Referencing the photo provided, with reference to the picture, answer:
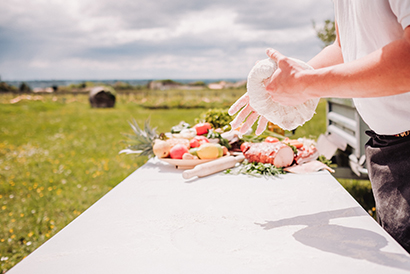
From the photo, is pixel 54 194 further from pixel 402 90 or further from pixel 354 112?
pixel 402 90

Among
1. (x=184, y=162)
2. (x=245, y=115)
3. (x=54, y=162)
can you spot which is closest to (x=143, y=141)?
(x=184, y=162)

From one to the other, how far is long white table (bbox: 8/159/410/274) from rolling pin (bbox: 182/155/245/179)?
18 cm

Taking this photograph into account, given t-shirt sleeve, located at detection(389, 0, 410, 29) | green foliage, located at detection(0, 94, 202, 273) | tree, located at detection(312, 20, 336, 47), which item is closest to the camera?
t-shirt sleeve, located at detection(389, 0, 410, 29)

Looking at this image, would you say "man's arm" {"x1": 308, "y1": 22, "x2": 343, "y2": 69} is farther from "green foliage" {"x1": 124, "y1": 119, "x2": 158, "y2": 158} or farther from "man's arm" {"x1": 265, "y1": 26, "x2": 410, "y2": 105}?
"green foliage" {"x1": 124, "y1": 119, "x2": 158, "y2": 158}

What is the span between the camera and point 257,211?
1294 millimetres

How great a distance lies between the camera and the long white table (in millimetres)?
918

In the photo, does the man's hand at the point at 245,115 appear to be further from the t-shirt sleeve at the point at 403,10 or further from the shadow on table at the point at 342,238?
the t-shirt sleeve at the point at 403,10

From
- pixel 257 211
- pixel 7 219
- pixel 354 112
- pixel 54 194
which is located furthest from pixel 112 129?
pixel 257 211

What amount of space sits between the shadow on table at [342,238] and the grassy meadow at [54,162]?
1.42 metres

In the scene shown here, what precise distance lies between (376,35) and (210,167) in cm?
111

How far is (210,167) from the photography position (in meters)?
1.83

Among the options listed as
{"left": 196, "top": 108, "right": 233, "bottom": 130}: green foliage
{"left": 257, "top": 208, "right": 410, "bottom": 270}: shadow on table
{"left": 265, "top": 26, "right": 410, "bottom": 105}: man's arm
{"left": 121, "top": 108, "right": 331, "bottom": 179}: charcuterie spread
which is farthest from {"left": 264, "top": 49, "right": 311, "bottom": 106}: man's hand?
{"left": 196, "top": 108, "right": 233, "bottom": 130}: green foliage

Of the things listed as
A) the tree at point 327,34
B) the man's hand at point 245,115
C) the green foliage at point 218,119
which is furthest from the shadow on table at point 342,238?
the tree at point 327,34

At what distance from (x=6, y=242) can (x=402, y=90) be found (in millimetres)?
3677
